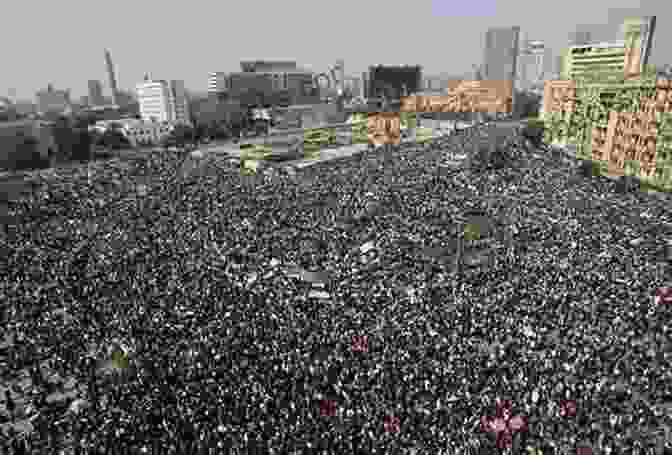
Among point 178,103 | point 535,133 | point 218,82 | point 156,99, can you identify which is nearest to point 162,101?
point 156,99

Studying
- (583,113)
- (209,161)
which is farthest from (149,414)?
(583,113)

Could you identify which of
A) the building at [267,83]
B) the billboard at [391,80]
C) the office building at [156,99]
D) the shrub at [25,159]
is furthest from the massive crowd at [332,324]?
the office building at [156,99]

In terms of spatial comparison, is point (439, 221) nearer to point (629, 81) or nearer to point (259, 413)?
point (259, 413)

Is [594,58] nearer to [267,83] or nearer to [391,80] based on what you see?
[391,80]

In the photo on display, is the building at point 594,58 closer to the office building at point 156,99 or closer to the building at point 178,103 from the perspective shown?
the building at point 178,103

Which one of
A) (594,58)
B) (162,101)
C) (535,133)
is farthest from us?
(162,101)

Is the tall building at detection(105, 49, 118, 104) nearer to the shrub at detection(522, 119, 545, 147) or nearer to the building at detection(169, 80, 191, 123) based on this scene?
the building at detection(169, 80, 191, 123)
